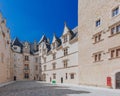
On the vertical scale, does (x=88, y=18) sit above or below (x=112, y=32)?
above

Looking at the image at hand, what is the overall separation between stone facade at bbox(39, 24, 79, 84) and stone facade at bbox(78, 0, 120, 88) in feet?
9.00

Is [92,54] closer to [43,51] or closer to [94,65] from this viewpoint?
[94,65]

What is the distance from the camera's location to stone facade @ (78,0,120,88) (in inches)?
715

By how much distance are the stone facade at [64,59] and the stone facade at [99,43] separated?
9.00 ft

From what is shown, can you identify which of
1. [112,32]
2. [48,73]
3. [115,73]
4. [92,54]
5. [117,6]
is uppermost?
[117,6]

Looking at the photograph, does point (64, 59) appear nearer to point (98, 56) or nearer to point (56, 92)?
point (98, 56)

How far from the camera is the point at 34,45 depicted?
57750mm

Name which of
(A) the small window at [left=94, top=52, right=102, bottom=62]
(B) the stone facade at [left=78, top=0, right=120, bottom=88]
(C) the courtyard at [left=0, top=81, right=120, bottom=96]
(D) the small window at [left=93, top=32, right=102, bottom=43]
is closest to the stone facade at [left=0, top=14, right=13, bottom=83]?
(C) the courtyard at [left=0, top=81, right=120, bottom=96]

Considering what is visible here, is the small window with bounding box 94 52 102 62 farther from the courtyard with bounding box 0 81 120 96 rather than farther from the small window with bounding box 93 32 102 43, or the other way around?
the courtyard with bounding box 0 81 120 96

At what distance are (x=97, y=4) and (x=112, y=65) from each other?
9.17m

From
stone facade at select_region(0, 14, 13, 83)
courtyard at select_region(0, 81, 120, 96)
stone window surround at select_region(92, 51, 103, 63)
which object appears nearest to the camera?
courtyard at select_region(0, 81, 120, 96)

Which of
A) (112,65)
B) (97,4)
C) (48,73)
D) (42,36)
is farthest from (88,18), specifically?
(42,36)

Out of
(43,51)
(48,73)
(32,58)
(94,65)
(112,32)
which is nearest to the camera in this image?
(112,32)

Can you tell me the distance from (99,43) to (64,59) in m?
12.8
